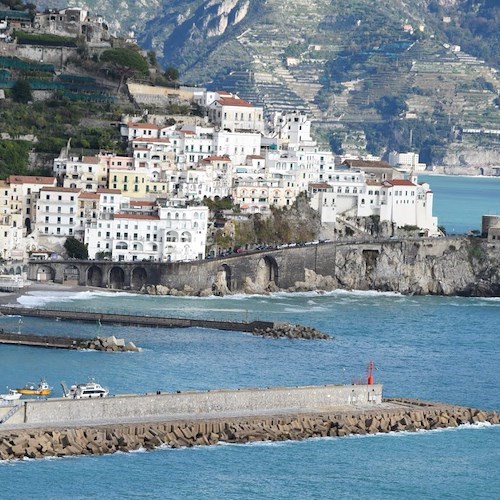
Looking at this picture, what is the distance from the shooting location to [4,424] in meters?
55.2

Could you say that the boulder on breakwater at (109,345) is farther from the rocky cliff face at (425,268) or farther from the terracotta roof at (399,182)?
the terracotta roof at (399,182)

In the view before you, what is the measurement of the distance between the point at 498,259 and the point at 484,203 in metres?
87.6

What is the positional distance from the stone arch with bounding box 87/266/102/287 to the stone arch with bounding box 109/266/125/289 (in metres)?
0.50

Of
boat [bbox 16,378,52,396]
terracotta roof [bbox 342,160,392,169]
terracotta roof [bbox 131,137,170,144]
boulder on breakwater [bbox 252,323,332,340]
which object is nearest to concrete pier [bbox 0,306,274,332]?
boulder on breakwater [bbox 252,323,332,340]

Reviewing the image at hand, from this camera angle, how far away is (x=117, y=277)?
314ft

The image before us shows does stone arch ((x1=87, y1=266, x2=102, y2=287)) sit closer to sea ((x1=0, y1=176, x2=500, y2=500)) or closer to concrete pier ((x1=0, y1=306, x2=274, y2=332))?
sea ((x1=0, y1=176, x2=500, y2=500))

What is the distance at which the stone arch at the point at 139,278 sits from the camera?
9538 cm

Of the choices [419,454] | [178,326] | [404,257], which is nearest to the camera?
[419,454]

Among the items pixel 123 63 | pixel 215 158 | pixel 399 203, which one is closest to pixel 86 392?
pixel 215 158

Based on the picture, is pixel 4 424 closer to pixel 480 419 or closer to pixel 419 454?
pixel 419 454

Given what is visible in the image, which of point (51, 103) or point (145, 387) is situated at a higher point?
point (51, 103)

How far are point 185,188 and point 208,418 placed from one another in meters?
44.3

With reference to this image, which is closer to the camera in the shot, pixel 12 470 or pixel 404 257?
pixel 12 470

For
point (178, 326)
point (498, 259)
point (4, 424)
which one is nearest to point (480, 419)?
point (4, 424)
